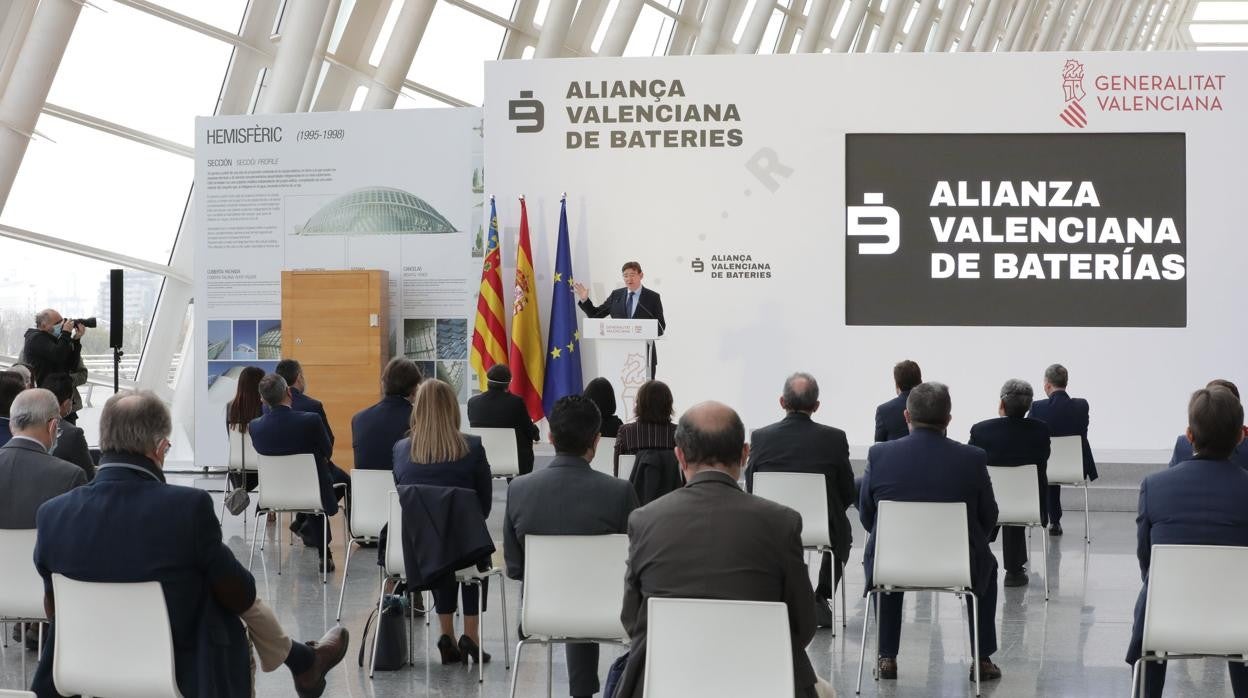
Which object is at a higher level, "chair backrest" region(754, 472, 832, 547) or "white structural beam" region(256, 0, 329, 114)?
"white structural beam" region(256, 0, 329, 114)

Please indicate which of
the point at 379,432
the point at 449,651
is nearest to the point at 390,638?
the point at 449,651

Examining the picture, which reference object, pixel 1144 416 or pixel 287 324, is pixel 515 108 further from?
pixel 1144 416

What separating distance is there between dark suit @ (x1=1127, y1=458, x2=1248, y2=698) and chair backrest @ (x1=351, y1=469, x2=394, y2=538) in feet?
11.3

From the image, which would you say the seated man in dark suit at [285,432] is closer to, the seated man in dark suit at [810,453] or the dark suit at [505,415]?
the dark suit at [505,415]

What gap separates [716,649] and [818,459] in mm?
2839

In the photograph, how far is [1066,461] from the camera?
808 centimetres

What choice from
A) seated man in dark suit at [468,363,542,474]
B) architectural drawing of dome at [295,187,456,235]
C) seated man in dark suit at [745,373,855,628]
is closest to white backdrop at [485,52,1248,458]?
architectural drawing of dome at [295,187,456,235]

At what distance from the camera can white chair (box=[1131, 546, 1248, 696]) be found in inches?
159

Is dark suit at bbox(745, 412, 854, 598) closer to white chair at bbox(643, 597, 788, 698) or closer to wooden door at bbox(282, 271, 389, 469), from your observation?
white chair at bbox(643, 597, 788, 698)

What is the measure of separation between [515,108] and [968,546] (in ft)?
23.3

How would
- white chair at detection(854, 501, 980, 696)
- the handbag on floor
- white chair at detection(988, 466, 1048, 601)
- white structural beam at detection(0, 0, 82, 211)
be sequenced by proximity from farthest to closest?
white structural beam at detection(0, 0, 82, 211), white chair at detection(988, 466, 1048, 601), the handbag on floor, white chair at detection(854, 501, 980, 696)

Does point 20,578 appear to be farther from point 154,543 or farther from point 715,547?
point 715,547

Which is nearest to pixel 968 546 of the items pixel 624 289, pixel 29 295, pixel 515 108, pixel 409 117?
pixel 624 289

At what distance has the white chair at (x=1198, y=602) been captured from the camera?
4051mm
